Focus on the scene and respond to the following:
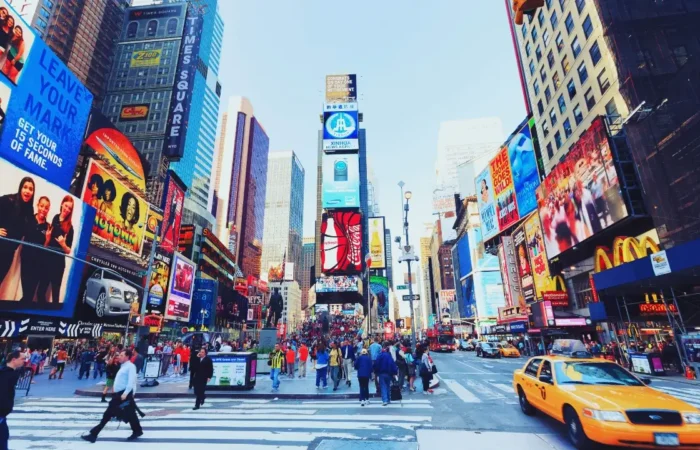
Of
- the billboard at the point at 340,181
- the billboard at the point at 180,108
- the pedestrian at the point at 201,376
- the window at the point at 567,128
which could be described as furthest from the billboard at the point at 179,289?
the window at the point at 567,128

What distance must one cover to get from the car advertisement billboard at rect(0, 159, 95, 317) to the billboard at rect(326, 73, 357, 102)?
208ft

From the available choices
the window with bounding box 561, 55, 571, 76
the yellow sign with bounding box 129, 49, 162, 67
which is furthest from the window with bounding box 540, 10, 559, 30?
the yellow sign with bounding box 129, 49, 162, 67

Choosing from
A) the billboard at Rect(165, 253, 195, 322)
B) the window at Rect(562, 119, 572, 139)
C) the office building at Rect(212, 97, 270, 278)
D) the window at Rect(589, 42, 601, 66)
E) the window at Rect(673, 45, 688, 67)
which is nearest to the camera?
the window at Rect(673, 45, 688, 67)

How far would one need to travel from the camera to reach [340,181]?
6375 centimetres

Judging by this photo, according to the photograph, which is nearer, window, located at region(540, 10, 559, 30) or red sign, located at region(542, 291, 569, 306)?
red sign, located at region(542, 291, 569, 306)

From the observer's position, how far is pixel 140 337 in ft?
59.5

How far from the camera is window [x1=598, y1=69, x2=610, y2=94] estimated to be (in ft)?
105

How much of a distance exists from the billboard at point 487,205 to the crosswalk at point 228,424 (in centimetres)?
5689

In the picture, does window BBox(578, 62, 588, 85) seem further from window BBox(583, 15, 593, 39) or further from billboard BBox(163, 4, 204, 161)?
billboard BBox(163, 4, 204, 161)

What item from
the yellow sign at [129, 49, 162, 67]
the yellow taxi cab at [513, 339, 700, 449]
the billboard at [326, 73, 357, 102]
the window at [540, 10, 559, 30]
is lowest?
the yellow taxi cab at [513, 339, 700, 449]

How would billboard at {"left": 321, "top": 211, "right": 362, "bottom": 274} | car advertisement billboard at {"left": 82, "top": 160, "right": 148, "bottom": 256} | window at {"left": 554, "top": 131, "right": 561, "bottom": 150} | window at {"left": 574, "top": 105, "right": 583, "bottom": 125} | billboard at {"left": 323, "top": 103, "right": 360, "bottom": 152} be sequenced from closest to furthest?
1. car advertisement billboard at {"left": 82, "top": 160, "right": 148, "bottom": 256}
2. window at {"left": 574, "top": 105, "right": 583, "bottom": 125}
3. window at {"left": 554, "top": 131, "right": 561, "bottom": 150}
4. billboard at {"left": 321, "top": 211, "right": 362, "bottom": 274}
5. billboard at {"left": 323, "top": 103, "right": 360, "bottom": 152}

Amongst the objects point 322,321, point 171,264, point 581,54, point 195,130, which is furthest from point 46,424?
point 195,130

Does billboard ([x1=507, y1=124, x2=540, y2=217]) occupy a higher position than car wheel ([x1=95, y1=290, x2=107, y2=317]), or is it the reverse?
billboard ([x1=507, y1=124, x2=540, y2=217])

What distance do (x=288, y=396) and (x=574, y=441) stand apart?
969 centimetres
